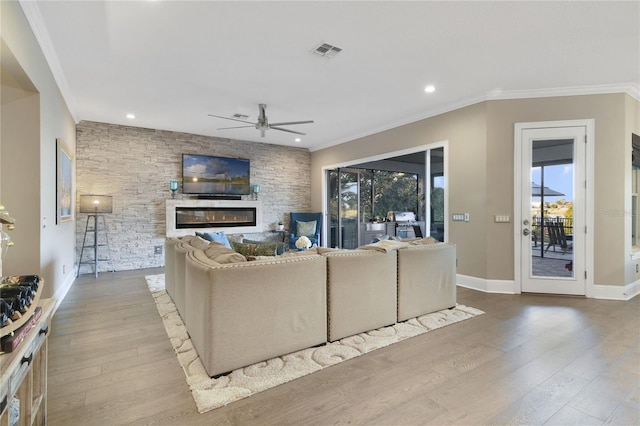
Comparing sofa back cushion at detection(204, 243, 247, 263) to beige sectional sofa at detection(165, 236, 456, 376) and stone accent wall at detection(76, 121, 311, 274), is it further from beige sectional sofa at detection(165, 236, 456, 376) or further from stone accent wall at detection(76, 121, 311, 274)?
stone accent wall at detection(76, 121, 311, 274)

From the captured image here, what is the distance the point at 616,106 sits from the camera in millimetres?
3990

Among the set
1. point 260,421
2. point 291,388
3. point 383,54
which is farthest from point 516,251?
point 260,421

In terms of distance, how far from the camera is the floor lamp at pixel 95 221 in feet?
16.5

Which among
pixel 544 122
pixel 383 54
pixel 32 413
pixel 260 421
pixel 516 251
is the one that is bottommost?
pixel 260 421

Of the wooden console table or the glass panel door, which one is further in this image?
the glass panel door

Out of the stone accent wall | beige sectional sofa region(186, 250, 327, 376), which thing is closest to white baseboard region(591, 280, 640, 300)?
beige sectional sofa region(186, 250, 327, 376)

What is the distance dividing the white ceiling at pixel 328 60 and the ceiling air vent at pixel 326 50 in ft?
0.19

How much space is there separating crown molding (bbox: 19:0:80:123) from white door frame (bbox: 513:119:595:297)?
5.34 m

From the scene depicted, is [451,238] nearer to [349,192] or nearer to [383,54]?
[383,54]

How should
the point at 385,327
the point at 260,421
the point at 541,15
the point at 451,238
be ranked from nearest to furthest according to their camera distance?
the point at 260,421
the point at 541,15
the point at 385,327
the point at 451,238

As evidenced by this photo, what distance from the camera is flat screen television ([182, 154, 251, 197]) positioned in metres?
6.48

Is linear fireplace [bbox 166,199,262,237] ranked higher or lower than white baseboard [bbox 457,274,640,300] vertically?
higher

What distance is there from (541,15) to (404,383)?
315cm

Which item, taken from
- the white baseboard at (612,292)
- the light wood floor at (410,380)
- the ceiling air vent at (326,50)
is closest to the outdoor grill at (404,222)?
the white baseboard at (612,292)
